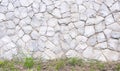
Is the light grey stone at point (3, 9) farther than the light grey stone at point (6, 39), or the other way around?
the light grey stone at point (3, 9)

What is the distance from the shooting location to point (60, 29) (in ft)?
22.7

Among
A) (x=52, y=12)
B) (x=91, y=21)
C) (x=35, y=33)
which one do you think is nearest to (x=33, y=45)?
(x=35, y=33)

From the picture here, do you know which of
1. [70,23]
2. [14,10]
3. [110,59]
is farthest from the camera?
[14,10]

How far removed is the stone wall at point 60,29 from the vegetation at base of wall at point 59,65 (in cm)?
16

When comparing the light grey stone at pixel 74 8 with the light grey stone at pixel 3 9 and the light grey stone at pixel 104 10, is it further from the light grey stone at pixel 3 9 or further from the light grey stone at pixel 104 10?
→ the light grey stone at pixel 3 9

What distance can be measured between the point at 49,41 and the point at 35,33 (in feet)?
1.25

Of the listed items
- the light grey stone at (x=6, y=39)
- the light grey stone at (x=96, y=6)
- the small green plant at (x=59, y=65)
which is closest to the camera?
the small green plant at (x=59, y=65)

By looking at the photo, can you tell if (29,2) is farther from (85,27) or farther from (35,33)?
(85,27)

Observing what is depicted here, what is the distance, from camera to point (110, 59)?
6.44m

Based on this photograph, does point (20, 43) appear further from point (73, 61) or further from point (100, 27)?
point (100, 27)

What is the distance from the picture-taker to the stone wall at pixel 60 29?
660cm

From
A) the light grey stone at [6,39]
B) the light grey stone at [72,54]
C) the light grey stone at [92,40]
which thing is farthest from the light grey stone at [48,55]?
the light grey stone at [6,39]

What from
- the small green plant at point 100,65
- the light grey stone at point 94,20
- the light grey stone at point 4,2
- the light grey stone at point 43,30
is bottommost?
the small green plant at point 100,65

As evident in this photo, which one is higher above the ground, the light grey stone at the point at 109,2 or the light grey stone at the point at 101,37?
the light grey stone at the point at 109,2
